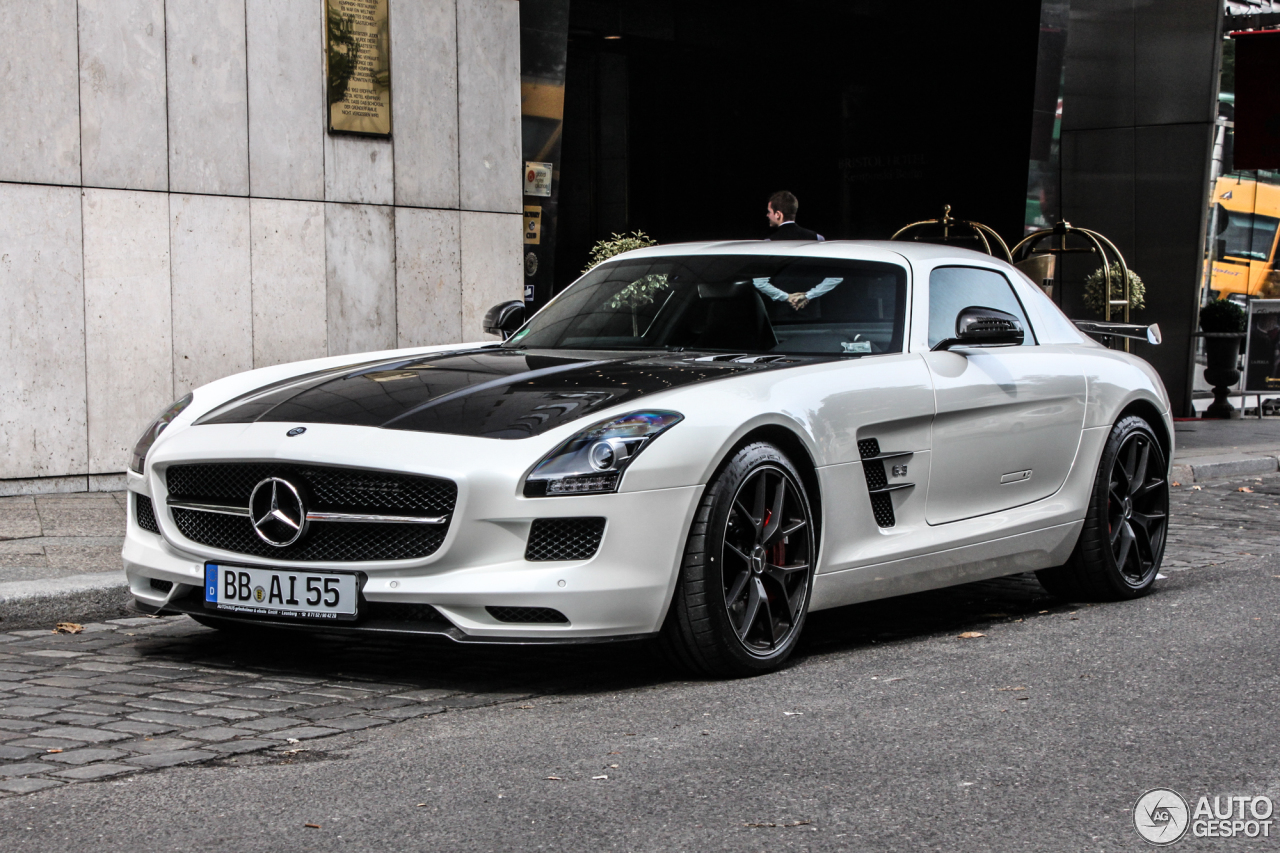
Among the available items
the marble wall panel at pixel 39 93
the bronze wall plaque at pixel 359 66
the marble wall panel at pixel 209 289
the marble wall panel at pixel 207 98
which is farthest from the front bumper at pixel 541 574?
the bronze wall plaque at pixel 359 66

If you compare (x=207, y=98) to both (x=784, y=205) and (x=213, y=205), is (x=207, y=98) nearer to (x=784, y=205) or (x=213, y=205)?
(x=213, y=205)

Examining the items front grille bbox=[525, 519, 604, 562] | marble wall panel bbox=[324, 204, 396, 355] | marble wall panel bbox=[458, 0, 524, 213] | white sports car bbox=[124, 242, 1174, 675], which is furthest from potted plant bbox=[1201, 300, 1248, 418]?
front grille bbox=[525, 519, 604, 562]

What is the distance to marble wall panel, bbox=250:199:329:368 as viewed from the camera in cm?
1112

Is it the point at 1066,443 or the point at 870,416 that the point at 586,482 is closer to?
the point at 870,416

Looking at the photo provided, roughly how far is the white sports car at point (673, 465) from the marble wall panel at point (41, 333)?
410cm

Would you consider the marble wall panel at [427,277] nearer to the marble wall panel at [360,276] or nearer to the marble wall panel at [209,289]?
the marble wall panel at [360,276]

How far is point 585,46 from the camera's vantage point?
2266 centimetres

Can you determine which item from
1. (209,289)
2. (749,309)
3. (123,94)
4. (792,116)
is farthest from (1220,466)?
(792,116)

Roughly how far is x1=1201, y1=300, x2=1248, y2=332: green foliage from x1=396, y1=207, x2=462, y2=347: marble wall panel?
36.8 ft

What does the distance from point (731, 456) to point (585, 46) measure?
18.6m

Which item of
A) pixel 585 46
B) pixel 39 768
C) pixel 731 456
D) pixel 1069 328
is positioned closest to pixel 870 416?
pixel 731 456

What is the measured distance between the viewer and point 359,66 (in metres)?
11.7

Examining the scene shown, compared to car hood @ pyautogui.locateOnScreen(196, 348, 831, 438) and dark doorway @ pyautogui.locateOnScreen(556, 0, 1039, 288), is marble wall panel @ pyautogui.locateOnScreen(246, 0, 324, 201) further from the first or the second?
dark doorway @ pyautogui.locateOnScreen(556, 0, 1039, 288)

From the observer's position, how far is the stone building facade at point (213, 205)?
9930 millimetres
